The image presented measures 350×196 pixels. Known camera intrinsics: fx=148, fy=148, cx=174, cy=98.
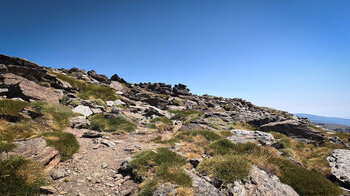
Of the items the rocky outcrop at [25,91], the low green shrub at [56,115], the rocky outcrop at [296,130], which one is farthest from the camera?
the rocky outcrop at [296,130]

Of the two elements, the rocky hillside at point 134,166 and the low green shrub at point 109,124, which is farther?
the low green shrub at point 109,124

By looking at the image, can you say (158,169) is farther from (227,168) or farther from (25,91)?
(25,91)

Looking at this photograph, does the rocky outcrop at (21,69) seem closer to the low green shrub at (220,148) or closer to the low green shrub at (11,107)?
the low green shrub at (11,107)

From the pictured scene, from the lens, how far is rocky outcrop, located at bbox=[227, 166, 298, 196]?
5355 millimetres

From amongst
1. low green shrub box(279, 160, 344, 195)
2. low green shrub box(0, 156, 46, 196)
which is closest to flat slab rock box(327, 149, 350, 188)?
low green shrub box(279, 160, 344, 195)

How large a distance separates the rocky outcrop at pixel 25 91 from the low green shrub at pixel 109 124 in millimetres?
5306

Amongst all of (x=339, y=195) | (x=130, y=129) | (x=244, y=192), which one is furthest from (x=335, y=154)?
(x=130, y=129)

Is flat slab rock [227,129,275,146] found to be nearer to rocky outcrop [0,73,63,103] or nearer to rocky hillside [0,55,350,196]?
rocky hillside [0,55,350,196]

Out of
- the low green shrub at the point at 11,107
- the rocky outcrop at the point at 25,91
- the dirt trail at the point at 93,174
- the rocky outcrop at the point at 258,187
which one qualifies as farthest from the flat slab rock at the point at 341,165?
the rocky outcrop at the point at 25,91

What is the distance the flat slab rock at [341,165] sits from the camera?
790 cm

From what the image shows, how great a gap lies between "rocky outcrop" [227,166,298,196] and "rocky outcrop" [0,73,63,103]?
1749 centimetres

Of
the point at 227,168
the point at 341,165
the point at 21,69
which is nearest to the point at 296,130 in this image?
the point at 341,165

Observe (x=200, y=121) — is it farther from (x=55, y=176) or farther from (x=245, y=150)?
(x=55, y=176)

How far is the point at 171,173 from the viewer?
18.4 ft
